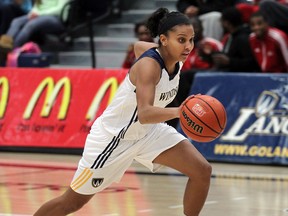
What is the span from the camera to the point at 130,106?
6.68 metres

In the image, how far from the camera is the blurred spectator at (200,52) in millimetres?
13172

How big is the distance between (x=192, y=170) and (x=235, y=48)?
651cm

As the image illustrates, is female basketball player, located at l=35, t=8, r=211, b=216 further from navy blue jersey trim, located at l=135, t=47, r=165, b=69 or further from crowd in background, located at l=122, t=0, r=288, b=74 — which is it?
crowd in background, located at l=122, t=0, r=288, b=74

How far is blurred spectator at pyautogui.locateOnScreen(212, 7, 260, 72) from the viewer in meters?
12.8

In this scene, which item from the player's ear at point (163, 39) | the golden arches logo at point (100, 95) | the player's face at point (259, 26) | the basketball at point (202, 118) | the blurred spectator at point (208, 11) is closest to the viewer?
the basketball at point (202, 118)

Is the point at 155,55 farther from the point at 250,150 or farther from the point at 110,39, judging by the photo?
the point at 110,39

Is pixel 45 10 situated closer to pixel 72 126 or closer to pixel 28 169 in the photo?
pixel 72 126

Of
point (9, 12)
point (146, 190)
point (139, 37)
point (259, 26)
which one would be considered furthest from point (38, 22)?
point (146, 190)

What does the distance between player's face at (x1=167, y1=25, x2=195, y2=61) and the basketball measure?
15.7 inches

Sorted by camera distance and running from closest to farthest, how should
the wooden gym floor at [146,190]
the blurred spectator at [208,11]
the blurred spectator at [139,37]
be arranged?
the wooden gym floor at [146,190] → the blurred spectator at [139,37] → the blurred spectator at [208,11]

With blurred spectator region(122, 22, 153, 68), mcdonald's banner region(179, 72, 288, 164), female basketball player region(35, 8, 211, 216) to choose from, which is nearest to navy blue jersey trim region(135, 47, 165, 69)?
female basketball player region(35, 8, 211, 216)

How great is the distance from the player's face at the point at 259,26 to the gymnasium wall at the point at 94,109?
78 cm

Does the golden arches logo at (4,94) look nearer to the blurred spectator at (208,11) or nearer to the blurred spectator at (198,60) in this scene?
the blurred spectator at (198,60)

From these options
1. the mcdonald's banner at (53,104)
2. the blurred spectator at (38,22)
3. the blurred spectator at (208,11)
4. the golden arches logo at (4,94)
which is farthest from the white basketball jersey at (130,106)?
the blurred spectator at (38,22)
